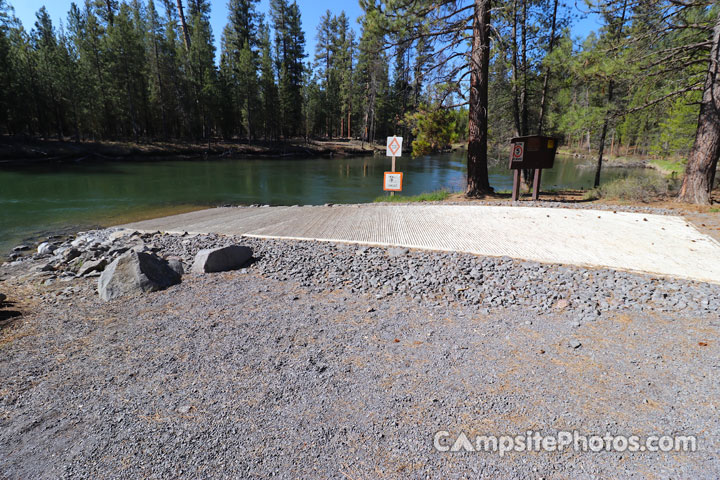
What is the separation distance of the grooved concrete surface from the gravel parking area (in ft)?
2.31

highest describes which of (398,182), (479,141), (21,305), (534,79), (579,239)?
(534,79)

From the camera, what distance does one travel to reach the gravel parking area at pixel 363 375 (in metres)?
2.27

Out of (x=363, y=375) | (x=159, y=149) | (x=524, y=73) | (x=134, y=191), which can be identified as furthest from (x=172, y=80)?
(x=363, y=375)

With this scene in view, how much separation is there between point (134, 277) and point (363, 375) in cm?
378

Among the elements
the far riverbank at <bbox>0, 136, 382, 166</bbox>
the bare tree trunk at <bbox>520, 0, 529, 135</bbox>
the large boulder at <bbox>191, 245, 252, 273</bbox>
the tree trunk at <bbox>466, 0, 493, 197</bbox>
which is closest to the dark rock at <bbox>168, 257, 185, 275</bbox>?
the large boulder at <bbox>191, 245, 252, 273</bbox>

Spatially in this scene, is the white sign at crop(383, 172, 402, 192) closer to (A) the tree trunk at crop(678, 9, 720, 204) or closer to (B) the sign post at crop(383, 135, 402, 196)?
(B) the sign post at crop(383, 135, 402, 196)

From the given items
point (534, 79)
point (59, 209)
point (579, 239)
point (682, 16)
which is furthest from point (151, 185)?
point (682, 16)

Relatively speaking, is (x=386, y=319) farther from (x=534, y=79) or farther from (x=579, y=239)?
(x=534, y=79)

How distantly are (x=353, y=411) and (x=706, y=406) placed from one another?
252 cm

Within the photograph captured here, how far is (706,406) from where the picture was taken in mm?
2570

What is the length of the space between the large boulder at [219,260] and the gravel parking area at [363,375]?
63 cm

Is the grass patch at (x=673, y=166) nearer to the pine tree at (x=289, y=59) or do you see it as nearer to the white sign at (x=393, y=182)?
the white sign at (x=393, y=182)

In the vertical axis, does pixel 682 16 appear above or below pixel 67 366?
above

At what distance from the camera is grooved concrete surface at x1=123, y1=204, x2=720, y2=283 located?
5.33 meters
